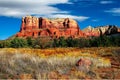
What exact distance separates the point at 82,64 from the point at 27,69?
4.12 metres

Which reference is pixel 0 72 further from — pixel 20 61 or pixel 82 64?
pixel 82 64

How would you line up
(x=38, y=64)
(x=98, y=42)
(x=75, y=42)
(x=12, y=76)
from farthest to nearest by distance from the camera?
(x=75, y=42) → (x=98, y=42) → (x=38, y=64) → (x=12, y=76)

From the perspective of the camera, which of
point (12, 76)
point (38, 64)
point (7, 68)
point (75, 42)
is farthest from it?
point (75, 42)

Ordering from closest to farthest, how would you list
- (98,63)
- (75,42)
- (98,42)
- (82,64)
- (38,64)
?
(38,64)
(82,64)
(98,63)
(98,42)
(75,42)

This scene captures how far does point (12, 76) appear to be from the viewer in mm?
13930

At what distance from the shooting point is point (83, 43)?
89.2 metres

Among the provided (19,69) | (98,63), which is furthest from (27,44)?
(19,69)

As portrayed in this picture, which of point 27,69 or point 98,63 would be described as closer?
point 27,69

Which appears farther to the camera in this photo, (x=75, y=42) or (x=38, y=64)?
(x=75, y=42)

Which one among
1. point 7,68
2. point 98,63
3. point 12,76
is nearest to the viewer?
point 12,76

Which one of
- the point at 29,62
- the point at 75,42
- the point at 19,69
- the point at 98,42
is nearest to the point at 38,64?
the point at 29,62

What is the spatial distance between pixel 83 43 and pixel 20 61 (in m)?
72.8

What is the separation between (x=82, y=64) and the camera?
1820 cm

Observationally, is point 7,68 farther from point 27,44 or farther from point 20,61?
point 27,44
